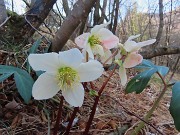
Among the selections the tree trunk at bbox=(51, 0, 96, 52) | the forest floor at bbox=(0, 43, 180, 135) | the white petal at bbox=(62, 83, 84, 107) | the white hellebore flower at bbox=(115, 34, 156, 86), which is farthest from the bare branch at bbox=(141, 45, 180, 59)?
the white petal at bbox=(62, 83, 84, 107)

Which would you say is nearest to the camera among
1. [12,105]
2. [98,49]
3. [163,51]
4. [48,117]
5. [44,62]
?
[44,62]

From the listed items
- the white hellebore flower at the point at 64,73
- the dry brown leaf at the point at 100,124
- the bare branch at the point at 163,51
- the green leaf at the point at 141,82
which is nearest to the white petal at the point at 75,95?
the white hellebore flower at the point at 64,73

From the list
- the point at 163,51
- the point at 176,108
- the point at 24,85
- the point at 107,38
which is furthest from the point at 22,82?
the point at 163,51

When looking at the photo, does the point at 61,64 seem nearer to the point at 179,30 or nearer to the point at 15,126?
the point at 15,126

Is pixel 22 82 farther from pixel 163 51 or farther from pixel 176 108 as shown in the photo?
pixel 163 51

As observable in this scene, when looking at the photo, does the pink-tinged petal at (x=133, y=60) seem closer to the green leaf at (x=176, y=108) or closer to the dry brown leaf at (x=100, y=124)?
the green leaf at (x=176, y=108)

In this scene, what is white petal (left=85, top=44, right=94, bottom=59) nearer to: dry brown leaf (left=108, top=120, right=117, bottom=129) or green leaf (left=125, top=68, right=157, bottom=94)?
green leaf (left=125, top=68, right=157, bottom=94)
